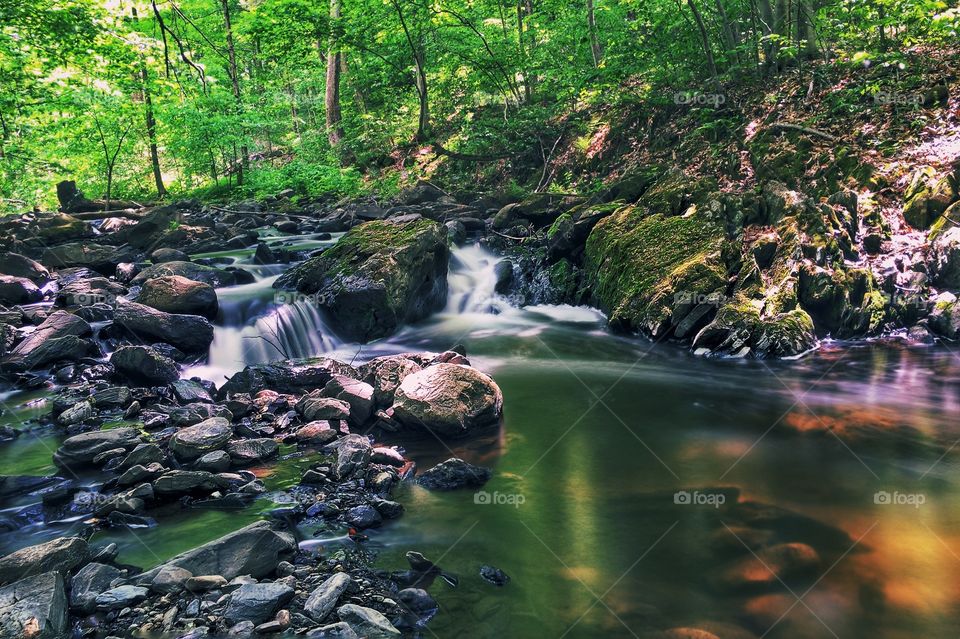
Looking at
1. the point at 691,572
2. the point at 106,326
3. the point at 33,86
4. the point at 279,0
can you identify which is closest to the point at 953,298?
the point at 691,572

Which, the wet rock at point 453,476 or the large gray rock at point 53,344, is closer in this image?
the wet rock at point 453,476

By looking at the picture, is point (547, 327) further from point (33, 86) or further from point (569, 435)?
point (33, 86)

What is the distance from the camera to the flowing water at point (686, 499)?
12.2 ft

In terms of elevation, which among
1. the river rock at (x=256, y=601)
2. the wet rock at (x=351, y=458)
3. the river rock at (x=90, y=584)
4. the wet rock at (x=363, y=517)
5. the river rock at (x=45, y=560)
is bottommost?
the wet rock at (x=363, y=517)

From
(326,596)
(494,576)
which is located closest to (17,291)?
(326,596)

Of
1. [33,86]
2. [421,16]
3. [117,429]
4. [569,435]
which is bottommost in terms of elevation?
[569,435]

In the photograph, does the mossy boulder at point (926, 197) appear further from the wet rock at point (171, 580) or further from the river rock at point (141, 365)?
the river rock at point (141, 365)

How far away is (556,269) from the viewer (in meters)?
12.3

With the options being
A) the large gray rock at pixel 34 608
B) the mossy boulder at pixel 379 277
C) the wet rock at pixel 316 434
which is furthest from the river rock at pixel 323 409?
the mossy boulder at pixel 379 277

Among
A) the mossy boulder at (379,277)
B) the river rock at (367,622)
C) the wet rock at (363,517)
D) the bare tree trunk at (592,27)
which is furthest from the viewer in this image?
the bare tree trunk at (592,27)

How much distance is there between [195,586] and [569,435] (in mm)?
4087

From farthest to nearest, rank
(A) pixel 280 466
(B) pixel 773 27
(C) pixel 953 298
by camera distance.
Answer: (B) pixel 773 27, (C) pixel 953 298, (A) pixel 280 466

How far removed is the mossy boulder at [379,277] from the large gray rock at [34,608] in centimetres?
677

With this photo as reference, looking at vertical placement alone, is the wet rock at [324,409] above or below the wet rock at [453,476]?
above
